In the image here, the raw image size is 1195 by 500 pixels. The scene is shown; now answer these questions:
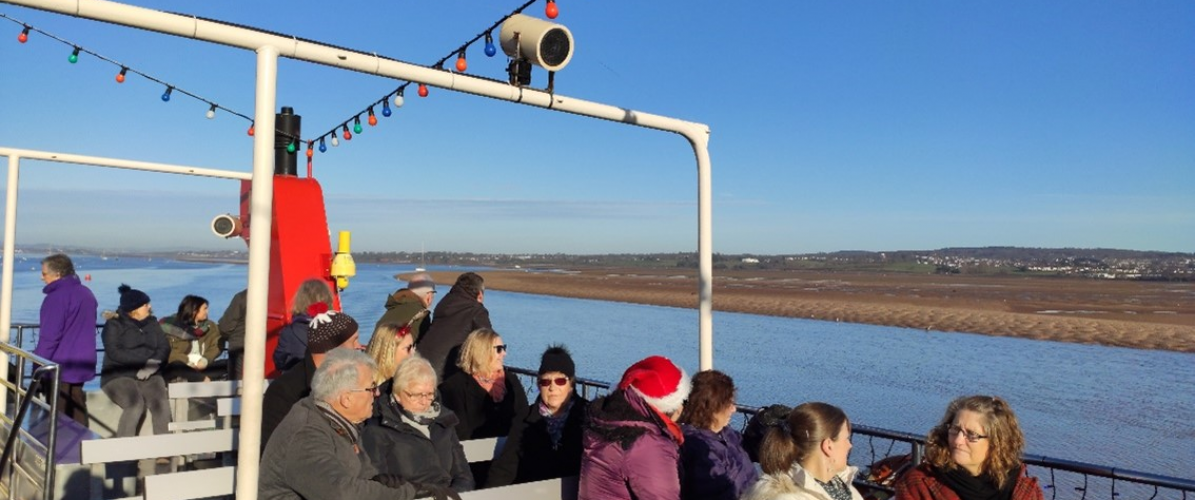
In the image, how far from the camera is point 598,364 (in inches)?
888

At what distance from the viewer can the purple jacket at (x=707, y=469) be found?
3865 mm

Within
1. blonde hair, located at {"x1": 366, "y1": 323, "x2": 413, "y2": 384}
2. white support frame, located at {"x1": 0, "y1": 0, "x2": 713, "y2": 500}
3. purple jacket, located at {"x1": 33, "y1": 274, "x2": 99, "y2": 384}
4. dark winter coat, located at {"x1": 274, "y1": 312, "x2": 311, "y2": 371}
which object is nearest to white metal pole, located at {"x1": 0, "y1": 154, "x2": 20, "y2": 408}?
purple jacket, located at {"x1": 33, "y1": 274, "x2": 99, "y2": 384}

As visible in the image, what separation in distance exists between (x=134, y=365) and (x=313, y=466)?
12.8 ft

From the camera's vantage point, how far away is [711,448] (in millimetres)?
3885

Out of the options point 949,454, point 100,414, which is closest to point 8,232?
point 100,414

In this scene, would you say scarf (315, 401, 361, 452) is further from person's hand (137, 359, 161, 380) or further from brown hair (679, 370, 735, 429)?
person's hand (137, 359, 161, 380)

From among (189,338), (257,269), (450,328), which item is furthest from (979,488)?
(189,338)

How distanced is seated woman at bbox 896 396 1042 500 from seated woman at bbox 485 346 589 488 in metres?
1.60

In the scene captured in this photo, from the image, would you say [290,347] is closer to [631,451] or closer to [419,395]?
[419,395]

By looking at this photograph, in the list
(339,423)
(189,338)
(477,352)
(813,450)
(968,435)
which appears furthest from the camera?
(189,338)

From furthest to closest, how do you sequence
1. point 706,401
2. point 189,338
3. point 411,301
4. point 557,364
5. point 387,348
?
point 189,338
point 411,301
point 387,348
point 557,364
point 706,401

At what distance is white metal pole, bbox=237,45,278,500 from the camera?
10.8ft

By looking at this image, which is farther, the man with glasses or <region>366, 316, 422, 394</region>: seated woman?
<region>366, 316, 422, 394</region>: seated woman

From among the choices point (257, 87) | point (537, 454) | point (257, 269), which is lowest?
point (537, 454)
